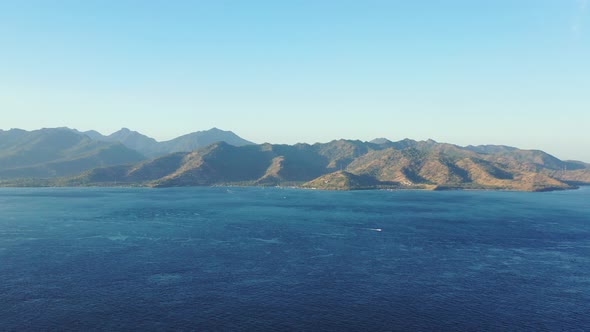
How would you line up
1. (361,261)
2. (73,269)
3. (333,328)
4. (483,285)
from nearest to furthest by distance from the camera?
1. (333,328)
2. (483,285)
3. (73,269)
4. (361,261)

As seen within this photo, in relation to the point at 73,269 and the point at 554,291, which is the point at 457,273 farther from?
the point at 73,269

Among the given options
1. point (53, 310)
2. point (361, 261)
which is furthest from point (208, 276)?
point (361, 261)

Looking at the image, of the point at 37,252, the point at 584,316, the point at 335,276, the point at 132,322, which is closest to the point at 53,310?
the point at 132,322

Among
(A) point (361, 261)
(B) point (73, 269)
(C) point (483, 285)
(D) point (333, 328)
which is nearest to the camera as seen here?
(D) point (333, 328)

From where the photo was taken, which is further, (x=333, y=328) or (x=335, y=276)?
(x=335, y=276)

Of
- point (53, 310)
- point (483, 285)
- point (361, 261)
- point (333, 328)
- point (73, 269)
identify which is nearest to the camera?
point (333, 328)

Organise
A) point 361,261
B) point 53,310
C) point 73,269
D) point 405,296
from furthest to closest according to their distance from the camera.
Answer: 1. point 361,261
2. point 73,269
3. point 405,296
4. point 53,310

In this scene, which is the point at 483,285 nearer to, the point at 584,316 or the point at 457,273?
the point at 457,273

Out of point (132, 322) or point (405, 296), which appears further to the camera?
point (405, 296)

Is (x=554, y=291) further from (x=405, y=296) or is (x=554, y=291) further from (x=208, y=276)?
(x=208, y=276)
